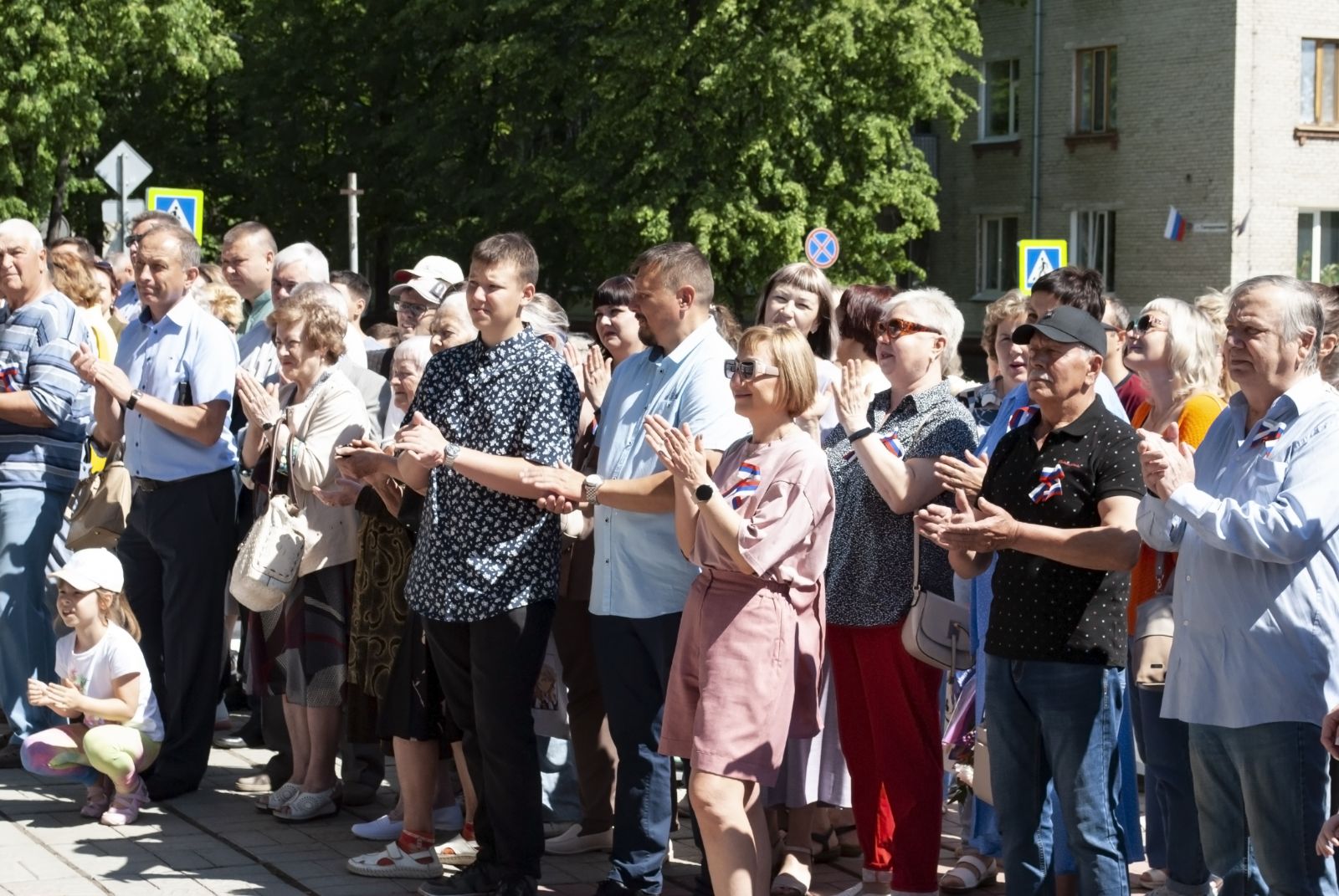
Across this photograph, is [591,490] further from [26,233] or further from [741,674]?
[26,233]

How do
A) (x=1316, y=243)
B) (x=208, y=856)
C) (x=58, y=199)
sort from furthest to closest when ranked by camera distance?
(x=1316, y=243) → (x=58, y=199) → (x=208, y=856)

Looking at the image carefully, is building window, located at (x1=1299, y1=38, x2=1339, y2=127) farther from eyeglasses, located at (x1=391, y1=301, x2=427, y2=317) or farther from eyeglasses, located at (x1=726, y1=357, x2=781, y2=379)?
eyeglasses, located at (x1=726, y1=357, x2=781, y2=379)

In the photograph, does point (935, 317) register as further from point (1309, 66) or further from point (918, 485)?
point (1309, 66)

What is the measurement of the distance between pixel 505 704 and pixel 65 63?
21.6 m

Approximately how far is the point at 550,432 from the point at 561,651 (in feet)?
3.95

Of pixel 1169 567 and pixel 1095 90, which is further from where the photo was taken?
pixel 1095 90

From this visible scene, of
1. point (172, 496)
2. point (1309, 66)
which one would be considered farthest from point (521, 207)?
point (172, 496)

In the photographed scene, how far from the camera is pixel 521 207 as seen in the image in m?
31.5

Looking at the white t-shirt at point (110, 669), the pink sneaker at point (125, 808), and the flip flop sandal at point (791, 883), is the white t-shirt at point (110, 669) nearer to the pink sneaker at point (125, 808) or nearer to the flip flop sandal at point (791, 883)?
the pink sneaker at point (125, 808)

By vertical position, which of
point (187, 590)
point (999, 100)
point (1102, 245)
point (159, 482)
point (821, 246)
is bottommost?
point (187, 590)

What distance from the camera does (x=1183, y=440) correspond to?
608cm

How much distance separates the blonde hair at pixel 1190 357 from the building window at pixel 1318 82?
27249mm

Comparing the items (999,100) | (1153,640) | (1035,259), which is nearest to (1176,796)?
(1153,640)

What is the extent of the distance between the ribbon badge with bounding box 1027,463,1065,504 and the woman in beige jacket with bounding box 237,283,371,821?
2.94 m
